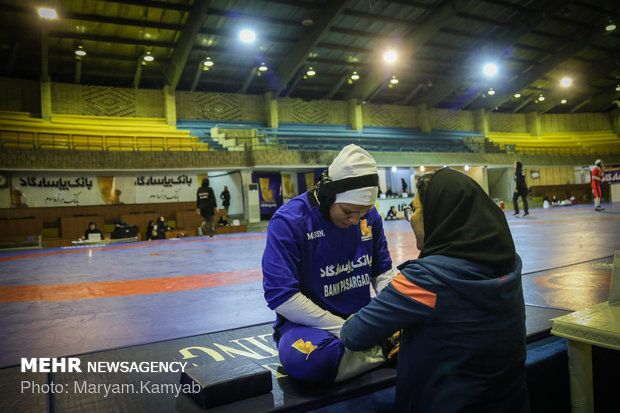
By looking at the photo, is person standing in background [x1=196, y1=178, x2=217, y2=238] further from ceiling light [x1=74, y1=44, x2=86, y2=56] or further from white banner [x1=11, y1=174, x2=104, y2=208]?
ceiling light [x1=74, y1=44, x2=86, y2=56]

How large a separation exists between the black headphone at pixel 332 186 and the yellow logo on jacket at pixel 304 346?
0.60 metres

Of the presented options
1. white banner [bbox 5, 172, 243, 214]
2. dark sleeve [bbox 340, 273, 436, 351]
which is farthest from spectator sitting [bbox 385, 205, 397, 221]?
dark sleeve [bbox 340, 273, 436, 351]

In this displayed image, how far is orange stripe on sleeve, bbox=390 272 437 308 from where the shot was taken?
1285mm

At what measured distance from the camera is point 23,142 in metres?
16.9

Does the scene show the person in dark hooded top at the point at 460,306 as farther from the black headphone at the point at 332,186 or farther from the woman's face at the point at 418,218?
the black headphone at the point at 332,186

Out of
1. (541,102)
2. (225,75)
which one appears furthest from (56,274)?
(541,102)

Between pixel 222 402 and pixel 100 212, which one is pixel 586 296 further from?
pixel 100 212

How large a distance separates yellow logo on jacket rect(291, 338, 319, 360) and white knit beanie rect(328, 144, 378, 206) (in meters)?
0.67

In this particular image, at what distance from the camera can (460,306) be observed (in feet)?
4.21

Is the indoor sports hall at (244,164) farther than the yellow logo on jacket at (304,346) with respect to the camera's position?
Yes

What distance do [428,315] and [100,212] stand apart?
769 inches

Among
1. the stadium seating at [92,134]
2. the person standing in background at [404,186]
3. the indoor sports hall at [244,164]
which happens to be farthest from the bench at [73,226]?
the person standing in background at [404,186]

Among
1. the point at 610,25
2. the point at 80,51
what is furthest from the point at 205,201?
the point at 610,25

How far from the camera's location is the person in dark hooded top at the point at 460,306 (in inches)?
49.8
